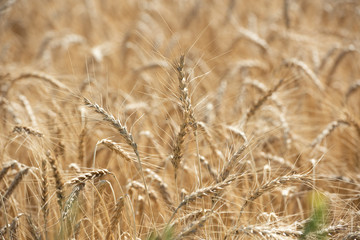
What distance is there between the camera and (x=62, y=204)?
1.33 metres

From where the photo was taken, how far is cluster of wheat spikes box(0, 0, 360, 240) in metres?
1.37

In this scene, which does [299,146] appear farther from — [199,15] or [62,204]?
[199,15]

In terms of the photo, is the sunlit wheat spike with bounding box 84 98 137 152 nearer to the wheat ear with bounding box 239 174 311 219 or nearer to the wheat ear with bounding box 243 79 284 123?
the wheat ear with bounding box 239 174 311 219

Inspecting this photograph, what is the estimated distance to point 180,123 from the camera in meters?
1.45

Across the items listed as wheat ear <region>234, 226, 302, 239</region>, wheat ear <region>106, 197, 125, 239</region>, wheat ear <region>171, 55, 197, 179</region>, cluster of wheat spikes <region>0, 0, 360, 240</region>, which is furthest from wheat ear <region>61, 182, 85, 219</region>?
wheat ear <region>234, 226, 302, 239</region>

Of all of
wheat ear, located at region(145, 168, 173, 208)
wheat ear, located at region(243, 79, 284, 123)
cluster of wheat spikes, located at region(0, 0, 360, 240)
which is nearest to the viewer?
cluster of wheat spikes, located at region(0, 0, 360, 240)

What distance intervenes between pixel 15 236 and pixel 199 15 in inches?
160

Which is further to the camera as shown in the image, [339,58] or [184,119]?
[339,58]

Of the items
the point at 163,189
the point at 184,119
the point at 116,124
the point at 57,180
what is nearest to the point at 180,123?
the point at 184,119

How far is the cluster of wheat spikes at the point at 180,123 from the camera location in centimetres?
137

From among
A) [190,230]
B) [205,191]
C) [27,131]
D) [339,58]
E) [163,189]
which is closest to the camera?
[190,230]

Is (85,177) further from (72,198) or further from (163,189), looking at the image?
(163,189)

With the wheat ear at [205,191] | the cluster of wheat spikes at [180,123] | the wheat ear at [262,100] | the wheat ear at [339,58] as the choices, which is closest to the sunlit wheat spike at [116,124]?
the cluster of wheat spikes at [180,123]

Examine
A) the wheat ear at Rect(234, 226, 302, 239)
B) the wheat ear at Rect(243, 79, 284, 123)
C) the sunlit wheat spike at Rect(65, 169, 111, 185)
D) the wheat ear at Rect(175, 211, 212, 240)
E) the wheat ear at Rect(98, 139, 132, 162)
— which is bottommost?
the wheat ear at Rect(234, 226, 302, 239)
